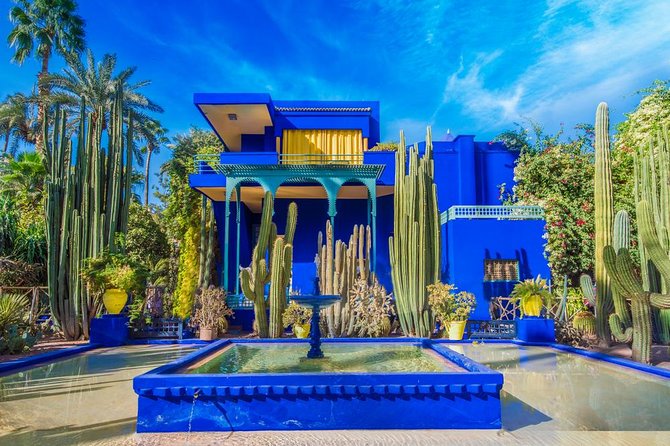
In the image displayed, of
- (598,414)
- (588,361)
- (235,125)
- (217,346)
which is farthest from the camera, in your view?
(235,125)

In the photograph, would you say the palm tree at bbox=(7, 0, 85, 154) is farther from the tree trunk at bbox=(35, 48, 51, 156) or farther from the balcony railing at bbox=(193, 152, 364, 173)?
the balcony railing at bbox=(193, 152, 364, 173)

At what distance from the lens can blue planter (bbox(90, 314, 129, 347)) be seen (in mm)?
10547

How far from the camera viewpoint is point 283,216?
659 inches

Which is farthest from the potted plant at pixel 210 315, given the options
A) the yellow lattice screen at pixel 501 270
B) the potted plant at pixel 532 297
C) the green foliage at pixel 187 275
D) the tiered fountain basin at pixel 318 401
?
the yellow lattice screen at pixel 501 270

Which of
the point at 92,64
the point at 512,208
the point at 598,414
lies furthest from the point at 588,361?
the point at 92,64

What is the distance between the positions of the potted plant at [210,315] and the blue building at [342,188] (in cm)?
205

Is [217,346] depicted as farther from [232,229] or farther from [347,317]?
[232,229]

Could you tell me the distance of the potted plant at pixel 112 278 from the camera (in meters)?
10.5

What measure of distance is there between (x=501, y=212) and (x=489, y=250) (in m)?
1.31

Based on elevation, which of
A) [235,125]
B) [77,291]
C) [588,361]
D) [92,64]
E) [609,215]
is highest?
[92,64]

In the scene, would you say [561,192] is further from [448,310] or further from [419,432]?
[419,432]

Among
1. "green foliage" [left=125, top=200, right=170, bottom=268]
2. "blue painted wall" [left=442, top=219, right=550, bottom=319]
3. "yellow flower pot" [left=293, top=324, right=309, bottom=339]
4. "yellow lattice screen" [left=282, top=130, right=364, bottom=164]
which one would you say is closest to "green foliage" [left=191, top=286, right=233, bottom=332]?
"yellow flower pot" [left=293, top=324, right=309, bottom=339]

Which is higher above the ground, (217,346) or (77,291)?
(77,291)

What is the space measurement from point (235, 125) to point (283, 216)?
3.85m
